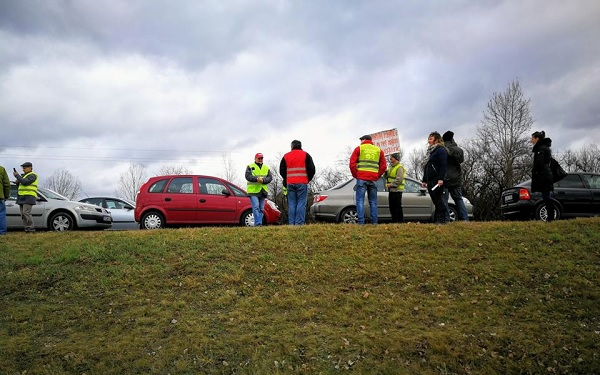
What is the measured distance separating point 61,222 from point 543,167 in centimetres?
1200

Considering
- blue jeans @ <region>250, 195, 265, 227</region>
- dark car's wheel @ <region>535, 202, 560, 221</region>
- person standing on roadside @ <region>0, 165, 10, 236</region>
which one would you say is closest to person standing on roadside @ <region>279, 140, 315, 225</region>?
blue jeans @ <region>250, 195, 265, 227</region>

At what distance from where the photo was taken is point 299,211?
9.96m

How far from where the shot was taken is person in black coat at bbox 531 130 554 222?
29.4 ft

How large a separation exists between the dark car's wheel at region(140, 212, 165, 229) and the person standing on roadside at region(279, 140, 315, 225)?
3.66 m

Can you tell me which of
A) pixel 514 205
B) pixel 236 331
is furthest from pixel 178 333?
pixel 514 205

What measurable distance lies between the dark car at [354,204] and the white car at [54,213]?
619 centimetres

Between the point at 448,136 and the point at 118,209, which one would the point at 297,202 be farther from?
the point at 118,209

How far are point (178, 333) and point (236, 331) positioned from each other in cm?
69

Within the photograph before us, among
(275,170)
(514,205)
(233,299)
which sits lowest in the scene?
(233,299)

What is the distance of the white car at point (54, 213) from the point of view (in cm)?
1136

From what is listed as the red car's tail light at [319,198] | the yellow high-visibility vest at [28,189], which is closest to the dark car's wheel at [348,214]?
the red car's tail light at [319,198]

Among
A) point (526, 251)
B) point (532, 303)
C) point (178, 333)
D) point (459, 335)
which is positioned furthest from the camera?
point (526, 251)

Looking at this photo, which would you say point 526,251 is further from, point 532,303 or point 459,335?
point 459,335

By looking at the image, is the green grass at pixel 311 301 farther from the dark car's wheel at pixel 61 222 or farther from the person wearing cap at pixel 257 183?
the dark car's wheel at pixel 61 222
